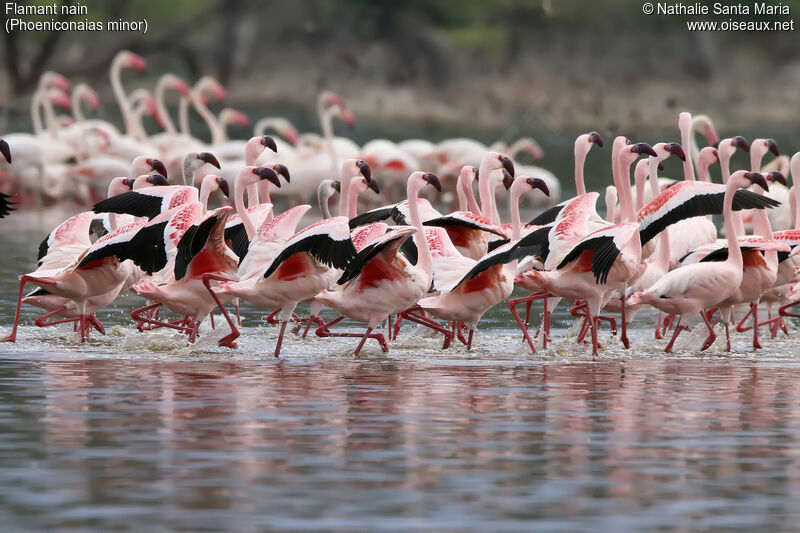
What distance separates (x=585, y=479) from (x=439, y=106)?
129ft

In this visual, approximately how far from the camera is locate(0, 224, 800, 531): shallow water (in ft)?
22.5

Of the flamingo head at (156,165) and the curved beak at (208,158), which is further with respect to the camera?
the flamingo head at (156,165)

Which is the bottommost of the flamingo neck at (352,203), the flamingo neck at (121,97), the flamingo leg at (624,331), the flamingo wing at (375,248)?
the flamingo leg at (624,331)

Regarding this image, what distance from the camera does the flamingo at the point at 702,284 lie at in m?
12.5

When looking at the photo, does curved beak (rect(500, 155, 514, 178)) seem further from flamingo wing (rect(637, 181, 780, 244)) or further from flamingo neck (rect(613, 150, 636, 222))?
Answer: flamingo wing (rect(637, 181, 780, 244))

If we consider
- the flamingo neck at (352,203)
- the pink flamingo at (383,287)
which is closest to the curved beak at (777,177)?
the flamingo neck at (352,203)

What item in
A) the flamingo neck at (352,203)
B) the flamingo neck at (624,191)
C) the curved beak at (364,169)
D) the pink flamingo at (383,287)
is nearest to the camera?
the pink flamingo at (383,287)

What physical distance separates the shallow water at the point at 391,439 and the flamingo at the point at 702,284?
1.17 ft

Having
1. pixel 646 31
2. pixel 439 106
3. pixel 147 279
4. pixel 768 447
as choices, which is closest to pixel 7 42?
pixel 439 106

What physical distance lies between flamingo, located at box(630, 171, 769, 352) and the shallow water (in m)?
0.36

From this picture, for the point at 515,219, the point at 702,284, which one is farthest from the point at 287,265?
the point at 702,284

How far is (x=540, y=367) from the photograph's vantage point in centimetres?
1147

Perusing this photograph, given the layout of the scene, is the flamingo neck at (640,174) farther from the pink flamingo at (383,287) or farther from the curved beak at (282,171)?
the curved beak at (282,171)

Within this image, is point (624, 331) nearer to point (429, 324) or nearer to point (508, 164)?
point (429, 324)
